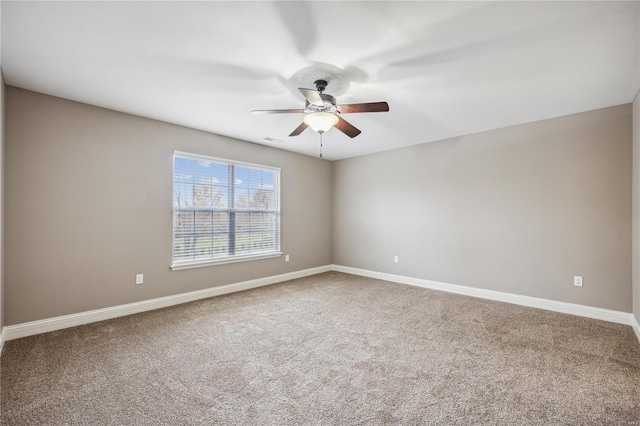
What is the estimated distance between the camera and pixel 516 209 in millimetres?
3973

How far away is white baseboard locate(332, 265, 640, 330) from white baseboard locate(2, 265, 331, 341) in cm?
242

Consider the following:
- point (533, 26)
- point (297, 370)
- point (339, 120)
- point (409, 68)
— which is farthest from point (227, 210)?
point (533, 26)

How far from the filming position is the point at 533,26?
1.95 meters

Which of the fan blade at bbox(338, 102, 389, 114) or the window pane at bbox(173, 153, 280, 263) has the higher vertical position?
the fan blade at bbox(338, 102, 389, 114)

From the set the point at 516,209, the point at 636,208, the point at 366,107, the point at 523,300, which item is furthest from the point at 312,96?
the point at 523,300

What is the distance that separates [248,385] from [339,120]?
2.45 meters

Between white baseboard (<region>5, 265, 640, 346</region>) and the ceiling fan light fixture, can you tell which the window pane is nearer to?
white baseboard (<region>5, 265, 640, 346</region>)

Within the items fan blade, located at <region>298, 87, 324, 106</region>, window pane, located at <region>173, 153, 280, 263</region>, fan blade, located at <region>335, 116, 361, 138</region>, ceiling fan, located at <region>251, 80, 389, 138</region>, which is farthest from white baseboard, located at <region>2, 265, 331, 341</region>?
fan blade, located at <region>298, 87, 324, 106</region>

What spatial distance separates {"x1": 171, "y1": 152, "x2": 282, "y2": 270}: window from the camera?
404 centimetres

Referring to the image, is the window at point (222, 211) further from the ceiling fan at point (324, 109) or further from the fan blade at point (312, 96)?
the fan blade at point (312, 96)

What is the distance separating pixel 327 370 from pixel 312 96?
228cm

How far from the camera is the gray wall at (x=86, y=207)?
2871 millimetres

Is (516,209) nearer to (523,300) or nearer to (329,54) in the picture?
(523,300)

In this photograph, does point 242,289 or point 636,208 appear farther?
point 242,289
